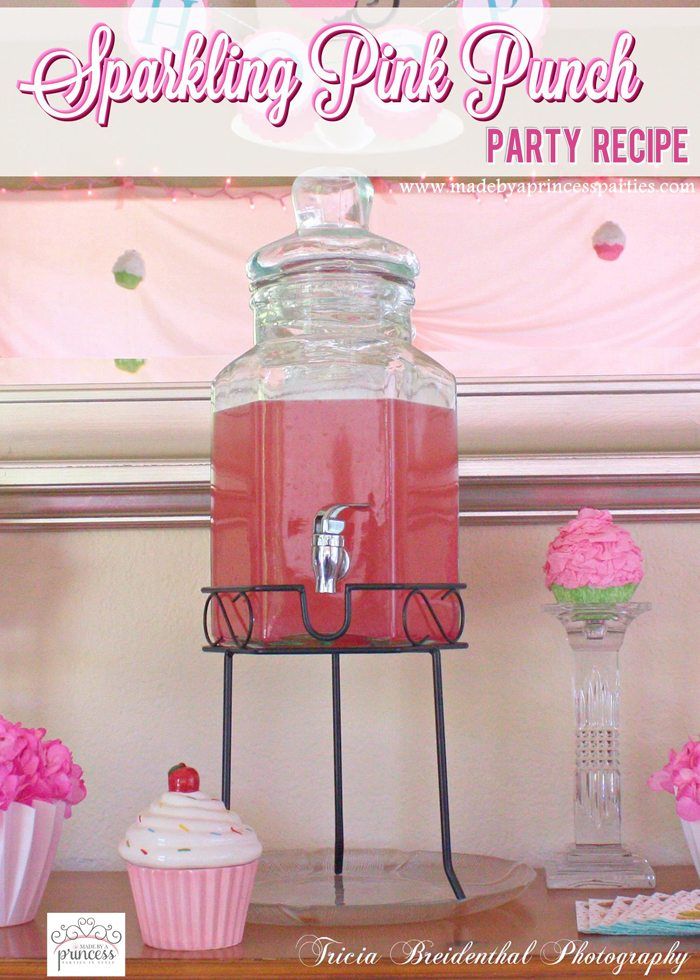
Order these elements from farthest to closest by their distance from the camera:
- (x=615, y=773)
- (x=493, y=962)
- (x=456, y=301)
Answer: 1. (x=456, y=301)
2. (x=615, y=773)
3. (x=493, y=962)

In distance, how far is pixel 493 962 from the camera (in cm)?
69

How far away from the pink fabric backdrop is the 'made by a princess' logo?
0.59 m

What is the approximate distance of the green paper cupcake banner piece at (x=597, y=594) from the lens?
0.95m

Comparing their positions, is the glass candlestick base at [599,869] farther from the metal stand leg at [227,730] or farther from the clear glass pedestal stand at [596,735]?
the metal stand leg at [227,730]

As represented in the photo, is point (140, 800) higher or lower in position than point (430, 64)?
lower

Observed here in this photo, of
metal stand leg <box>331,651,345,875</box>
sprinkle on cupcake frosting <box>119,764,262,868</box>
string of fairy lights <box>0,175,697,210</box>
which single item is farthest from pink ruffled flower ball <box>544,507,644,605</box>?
string of fairy lights <box>0,175,697,210</box>

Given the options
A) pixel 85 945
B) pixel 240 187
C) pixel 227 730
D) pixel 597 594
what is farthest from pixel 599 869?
pixel 240 187

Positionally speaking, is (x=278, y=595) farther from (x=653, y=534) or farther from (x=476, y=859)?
(x=653, y=534)

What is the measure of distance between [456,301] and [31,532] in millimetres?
512

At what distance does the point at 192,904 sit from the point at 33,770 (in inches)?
7.2

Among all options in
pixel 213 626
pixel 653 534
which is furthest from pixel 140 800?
pixel 653 534

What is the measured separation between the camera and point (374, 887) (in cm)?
89

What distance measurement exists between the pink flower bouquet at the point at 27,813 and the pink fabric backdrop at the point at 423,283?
0.45m

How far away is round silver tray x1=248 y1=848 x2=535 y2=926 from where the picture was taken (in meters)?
0.81
